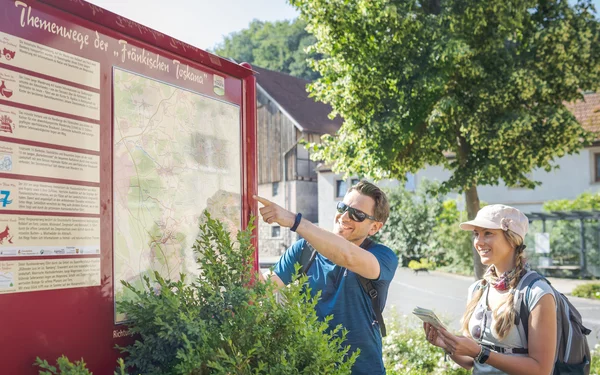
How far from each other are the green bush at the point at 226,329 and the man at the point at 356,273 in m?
0.65

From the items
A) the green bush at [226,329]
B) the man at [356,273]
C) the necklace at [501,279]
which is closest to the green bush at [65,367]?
the green bush at [226,329]

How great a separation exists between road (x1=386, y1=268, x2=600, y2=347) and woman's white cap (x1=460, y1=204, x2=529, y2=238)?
7473mm

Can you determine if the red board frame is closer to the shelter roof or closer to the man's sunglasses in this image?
the man's sunglasses

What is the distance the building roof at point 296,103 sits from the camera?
35331 mm

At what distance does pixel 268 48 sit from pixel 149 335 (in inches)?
2414

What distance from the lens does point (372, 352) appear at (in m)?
3.10

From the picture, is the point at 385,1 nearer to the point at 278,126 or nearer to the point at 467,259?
the point at 467,259

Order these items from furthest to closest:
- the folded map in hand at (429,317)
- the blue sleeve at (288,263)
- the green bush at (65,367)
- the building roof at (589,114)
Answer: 1. the building roof at (589,114)
2. the blue sleeve at (288,263)
3. the folded map in hand at (429,317)
4. the green bush at (65,367)

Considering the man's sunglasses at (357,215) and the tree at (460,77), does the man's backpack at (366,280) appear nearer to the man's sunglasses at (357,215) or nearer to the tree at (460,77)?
the man's sunglasses at (357,215)

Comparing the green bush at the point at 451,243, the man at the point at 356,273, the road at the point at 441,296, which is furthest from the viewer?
the green bush at the point at 451,243

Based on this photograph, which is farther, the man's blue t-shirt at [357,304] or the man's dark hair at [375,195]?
the man's dark hair at [375,195]

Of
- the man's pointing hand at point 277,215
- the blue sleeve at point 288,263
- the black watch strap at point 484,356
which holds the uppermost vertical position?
the man's pointing hand at point 277,215

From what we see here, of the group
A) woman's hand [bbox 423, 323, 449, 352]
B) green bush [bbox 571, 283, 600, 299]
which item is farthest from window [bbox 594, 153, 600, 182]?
woman's hand [bbox 423, 323, 449, 352]

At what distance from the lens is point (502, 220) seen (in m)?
Result: 3.51
